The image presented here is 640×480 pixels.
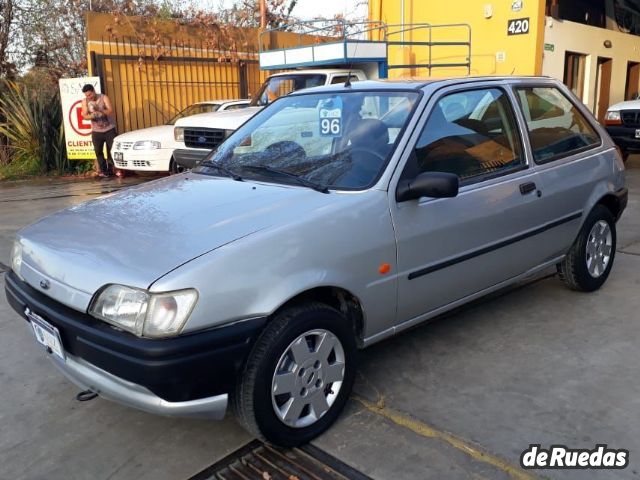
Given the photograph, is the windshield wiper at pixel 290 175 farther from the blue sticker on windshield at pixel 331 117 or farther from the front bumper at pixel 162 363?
the front bumper at pixel 162 363

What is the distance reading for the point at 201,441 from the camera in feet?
9.53

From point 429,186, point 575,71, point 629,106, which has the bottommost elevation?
point 429,186

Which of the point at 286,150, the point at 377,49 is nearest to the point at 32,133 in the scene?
the point at 377,49

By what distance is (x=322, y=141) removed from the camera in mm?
3525

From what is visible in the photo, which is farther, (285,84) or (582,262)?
(285,84)

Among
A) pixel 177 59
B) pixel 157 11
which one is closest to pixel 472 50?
pixel 177 59

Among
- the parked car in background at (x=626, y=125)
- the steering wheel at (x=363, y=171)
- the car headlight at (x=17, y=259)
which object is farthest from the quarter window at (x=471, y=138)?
the parked car in background at (x=626, y=125)

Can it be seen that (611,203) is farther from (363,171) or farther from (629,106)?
(629,106)

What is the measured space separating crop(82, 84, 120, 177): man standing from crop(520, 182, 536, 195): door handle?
371 inches

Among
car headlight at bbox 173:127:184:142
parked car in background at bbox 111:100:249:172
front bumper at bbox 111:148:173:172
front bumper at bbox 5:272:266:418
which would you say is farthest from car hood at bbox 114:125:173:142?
front bumper at bbox 5:272:266:418

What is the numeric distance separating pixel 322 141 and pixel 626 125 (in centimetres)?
926

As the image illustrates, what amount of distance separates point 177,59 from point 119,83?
151 centimetres

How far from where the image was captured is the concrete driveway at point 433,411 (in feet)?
8.94
